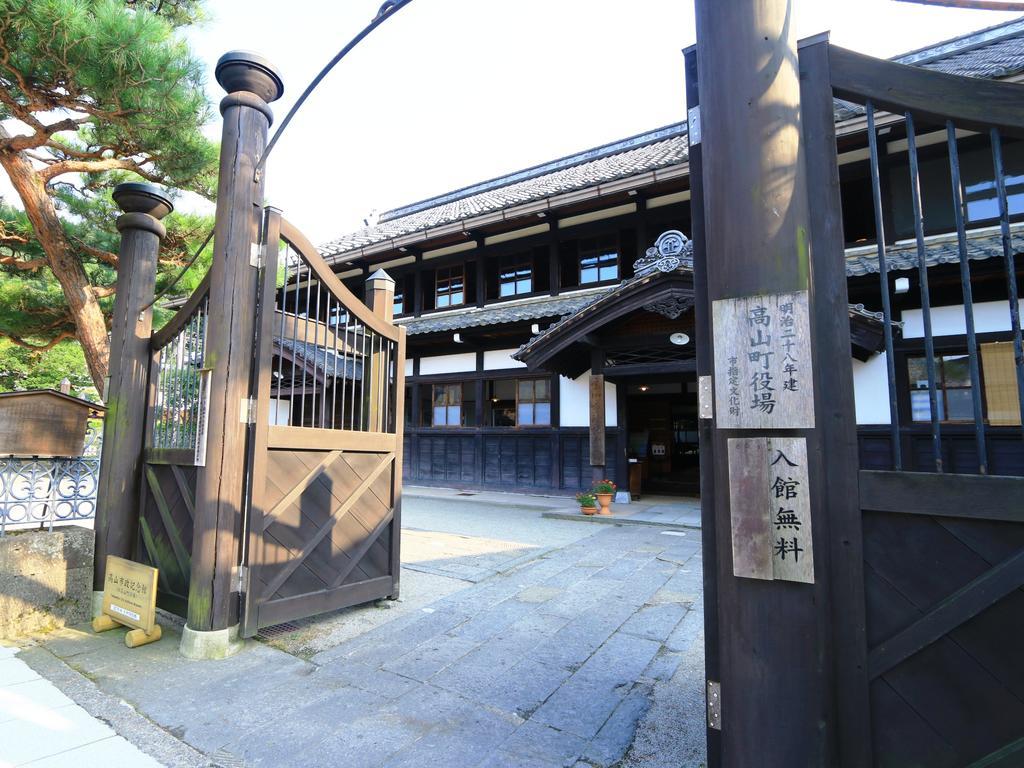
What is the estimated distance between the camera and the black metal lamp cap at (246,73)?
3.90 metres

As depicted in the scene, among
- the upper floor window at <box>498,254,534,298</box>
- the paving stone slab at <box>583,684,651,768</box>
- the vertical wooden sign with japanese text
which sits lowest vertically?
the paving stone slab at <box>583,684,651,768</box>

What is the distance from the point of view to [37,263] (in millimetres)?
7301

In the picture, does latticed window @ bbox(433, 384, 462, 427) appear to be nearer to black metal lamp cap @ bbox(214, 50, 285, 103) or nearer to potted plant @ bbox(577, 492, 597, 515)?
potted plant @ bbox(577, 492, 597, 515)

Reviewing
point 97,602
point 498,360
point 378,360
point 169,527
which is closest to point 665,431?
point 498,360

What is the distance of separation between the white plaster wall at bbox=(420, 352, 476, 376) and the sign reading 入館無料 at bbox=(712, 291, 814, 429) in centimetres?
1079

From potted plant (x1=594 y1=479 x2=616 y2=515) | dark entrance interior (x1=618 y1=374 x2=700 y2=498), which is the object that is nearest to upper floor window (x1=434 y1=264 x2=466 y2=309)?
dark entrance interior (x1=618 y1=374 x2=700 y2=498)

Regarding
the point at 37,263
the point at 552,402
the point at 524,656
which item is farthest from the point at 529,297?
the point at 524,656

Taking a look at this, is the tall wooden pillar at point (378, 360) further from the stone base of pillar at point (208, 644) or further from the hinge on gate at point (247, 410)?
the stone base of pillar at point (208, 644)

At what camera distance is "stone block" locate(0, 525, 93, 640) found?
3.96m

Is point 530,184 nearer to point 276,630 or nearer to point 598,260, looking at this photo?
point 598,260

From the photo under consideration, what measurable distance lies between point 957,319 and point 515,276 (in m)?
8.22

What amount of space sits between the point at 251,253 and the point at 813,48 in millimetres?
3524

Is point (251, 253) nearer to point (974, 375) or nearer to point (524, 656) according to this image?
point (524, 656)

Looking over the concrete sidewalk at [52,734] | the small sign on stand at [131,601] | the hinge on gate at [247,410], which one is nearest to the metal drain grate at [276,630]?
the small sign on stand at [131,601]
